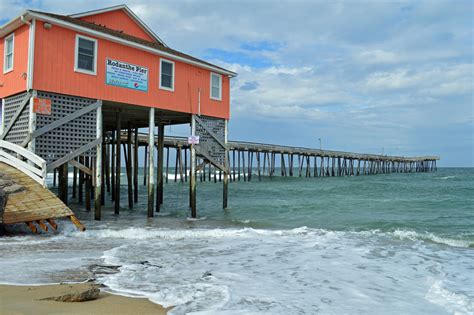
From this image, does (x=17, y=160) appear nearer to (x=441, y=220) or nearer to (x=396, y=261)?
(x=396, y=261)

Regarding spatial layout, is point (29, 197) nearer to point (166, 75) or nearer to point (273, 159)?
point (166, 75)

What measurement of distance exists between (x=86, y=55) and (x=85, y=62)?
23cm

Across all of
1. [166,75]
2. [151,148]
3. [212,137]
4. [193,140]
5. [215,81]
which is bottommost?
[151,148]

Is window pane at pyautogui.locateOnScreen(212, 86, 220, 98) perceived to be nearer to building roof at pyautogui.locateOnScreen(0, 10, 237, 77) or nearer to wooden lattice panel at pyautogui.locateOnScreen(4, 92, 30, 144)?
building roof at pyautogui.locateOnScreen(0, 10, 237, 77)

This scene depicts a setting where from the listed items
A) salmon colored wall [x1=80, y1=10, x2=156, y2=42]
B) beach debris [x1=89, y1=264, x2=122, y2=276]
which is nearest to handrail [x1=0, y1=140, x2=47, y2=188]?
beach debris [x1=89, y1=264, x2=122, y2=276]

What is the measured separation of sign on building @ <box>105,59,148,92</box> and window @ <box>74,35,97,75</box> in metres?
0.48

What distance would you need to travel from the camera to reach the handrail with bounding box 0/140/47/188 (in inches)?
404

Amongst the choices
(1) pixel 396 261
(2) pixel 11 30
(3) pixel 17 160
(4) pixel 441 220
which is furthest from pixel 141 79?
(4) pixel 441 220

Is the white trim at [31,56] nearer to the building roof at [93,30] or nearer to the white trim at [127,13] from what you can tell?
the building roof at [93,30]

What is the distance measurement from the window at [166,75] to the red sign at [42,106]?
14.3 feet

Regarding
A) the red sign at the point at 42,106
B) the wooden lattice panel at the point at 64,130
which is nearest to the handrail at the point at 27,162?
the wooden lattice panel at the point at 64,130

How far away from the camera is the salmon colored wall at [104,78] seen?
11391 millimetres

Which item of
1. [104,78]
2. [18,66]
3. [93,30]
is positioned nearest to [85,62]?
[104,78]

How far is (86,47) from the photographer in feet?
40.9
